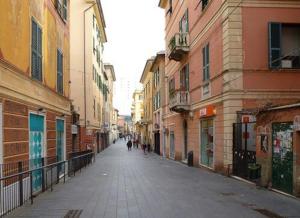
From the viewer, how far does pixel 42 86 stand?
17422mm

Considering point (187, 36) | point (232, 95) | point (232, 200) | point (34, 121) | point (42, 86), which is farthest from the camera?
point (187, 36)

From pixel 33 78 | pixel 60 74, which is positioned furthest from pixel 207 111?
pixel 33 78

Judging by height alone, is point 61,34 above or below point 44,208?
above

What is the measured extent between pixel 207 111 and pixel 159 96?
85.1 feet

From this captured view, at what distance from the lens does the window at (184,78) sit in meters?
29.8

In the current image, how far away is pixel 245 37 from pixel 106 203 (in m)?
10.2

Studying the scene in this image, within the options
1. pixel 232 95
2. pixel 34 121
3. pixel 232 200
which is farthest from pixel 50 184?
pixel 232 95

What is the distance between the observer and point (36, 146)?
650 inches

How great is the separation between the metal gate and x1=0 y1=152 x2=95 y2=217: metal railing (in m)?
6.71

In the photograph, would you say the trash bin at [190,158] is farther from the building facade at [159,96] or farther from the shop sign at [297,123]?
the building facade at [159,96]

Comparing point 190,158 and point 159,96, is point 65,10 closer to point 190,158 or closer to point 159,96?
point 190,158

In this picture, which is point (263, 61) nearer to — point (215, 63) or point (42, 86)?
point (215, 63)

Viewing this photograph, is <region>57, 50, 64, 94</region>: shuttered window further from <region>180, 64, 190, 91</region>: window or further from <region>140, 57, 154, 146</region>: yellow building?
<region>140, 57, 154, 146</region>: yellow building

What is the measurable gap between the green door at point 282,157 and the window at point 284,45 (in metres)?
5.55
